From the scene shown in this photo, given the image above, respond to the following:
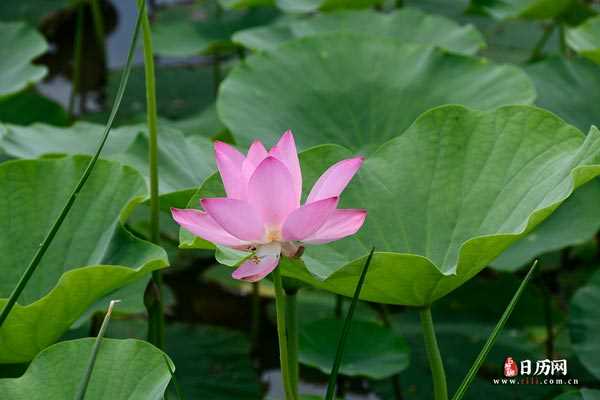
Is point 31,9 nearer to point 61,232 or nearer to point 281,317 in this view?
point 61,232

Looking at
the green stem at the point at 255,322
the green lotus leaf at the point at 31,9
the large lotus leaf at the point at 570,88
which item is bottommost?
the green stem at the point at 255,322

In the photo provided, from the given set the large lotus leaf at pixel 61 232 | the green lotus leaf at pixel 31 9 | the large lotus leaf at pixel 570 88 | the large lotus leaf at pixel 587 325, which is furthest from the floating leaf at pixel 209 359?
the green lotus leaf at pixel 31 9

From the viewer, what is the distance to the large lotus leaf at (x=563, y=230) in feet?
5.63

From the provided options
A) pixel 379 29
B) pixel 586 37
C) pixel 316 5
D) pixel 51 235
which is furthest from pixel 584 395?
pixel 316 5

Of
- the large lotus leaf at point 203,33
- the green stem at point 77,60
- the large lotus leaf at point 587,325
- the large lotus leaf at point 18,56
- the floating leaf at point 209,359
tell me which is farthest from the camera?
the large lotus leaf at point 203,33

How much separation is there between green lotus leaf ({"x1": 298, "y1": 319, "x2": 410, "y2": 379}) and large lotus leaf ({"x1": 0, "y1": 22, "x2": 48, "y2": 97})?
929 millimetres

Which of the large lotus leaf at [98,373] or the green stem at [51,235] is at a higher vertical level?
the green stem at [51,235]

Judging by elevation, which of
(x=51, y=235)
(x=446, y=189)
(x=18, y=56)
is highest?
(x=51, y=235)

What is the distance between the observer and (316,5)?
250 centimetres

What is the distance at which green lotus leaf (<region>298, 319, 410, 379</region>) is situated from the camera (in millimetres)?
1553

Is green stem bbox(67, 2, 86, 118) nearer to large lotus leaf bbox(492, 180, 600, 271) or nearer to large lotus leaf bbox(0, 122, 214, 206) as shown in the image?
large lotus leaf bbox(0, 122, 214, 206)

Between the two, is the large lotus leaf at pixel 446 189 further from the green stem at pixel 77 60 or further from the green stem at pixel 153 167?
the green stem at pixel 77 60

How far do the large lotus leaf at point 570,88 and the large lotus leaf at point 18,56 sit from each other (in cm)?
112

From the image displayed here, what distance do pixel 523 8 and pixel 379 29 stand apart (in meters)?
0.40
